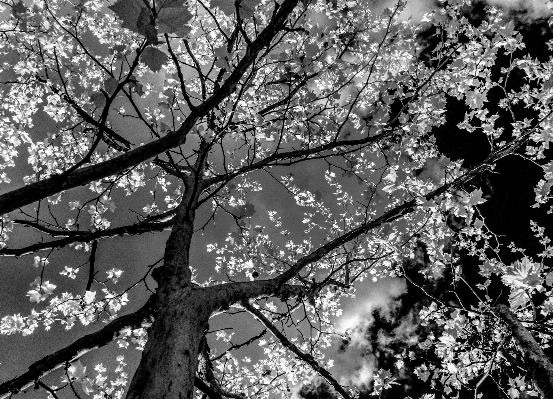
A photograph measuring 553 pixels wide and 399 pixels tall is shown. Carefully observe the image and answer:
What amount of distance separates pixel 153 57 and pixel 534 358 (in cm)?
502

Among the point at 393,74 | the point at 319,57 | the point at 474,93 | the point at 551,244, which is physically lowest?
the point at 551,244

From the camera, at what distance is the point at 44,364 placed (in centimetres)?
200

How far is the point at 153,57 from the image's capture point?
4.44 ft

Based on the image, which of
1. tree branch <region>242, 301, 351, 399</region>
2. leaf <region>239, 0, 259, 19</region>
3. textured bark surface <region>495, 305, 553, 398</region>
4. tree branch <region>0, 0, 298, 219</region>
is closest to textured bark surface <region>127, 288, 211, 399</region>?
tree branch <region>0, 0, 298, 219</region>

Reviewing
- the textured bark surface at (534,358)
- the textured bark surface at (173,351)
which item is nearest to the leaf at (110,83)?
the textured bark surface at (173,351)

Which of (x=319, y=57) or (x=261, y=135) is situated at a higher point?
(x=261, y=135)

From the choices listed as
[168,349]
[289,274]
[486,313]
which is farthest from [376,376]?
[168,349]

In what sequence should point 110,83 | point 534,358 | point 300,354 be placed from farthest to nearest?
point 534,358, point 300,354, point 110,83

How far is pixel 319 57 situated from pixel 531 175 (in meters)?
8.04

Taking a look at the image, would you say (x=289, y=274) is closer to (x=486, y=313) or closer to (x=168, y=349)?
(x=168, y=349)

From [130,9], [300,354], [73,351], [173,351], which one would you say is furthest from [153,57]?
[300,354]

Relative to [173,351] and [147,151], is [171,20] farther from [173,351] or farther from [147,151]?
[173,351]

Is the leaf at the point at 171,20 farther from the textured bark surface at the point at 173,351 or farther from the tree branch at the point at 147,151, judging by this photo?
the textured bark surface at the point at 173,351

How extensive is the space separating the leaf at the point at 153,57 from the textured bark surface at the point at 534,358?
482 centimetres
